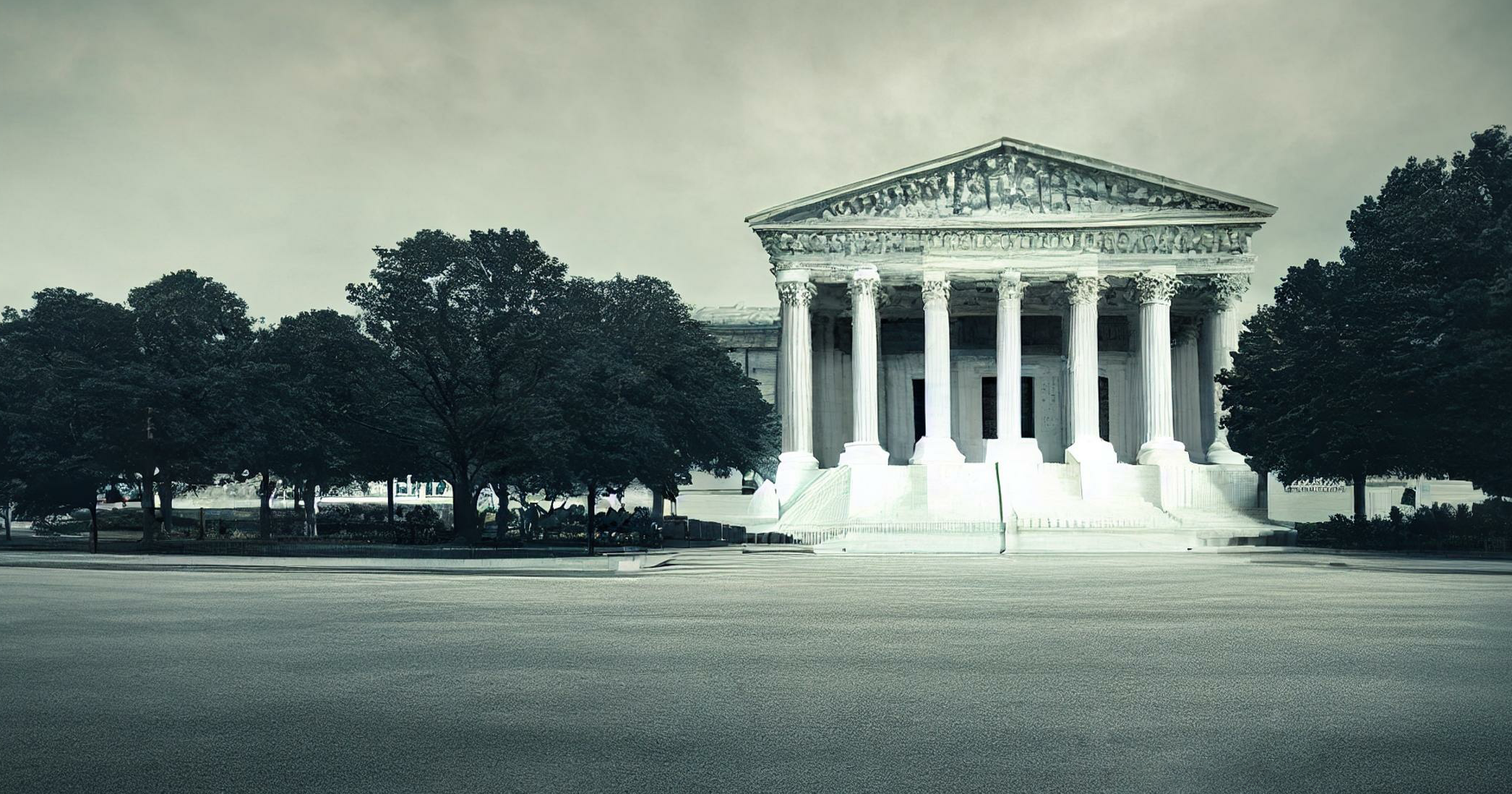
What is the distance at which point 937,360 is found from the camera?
5647cm

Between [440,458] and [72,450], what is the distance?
54.6 feet

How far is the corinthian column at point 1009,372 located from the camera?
55.1m

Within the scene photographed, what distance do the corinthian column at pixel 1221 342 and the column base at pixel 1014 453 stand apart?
8.45 meters

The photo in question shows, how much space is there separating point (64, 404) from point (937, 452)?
35310 millimetres

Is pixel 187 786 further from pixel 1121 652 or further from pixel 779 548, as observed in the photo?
pixel 779 548

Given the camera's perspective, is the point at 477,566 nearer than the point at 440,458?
Yes

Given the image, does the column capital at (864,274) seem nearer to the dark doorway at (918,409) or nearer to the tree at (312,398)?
the dark doorway at (918,409)

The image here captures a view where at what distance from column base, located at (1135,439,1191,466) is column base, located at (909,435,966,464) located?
8.11 meters

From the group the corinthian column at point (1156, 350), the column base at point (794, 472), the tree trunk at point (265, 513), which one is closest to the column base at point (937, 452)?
the column base at point (794, 472)

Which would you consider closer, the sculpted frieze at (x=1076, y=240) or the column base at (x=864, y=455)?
the column base at (x=864, y=455)

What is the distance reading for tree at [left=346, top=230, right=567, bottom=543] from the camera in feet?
131

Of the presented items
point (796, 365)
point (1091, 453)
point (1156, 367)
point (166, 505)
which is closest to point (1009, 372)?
point (1091, 453)

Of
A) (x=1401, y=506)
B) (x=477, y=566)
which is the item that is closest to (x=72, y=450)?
(x=477, y=566)

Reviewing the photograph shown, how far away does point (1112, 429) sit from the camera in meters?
66.1
